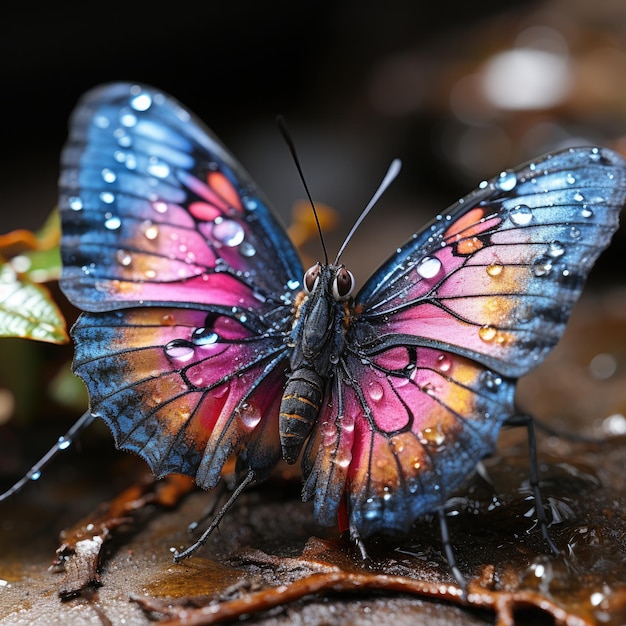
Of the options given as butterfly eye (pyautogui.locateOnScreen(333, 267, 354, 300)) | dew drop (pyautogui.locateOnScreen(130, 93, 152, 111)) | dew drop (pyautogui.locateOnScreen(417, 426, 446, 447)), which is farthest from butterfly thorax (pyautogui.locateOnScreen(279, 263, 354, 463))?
dew drop (pyautogui.locateOnScreen(130, 93, 152, 111))

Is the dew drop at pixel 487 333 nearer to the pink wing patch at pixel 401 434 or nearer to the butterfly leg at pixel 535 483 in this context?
the pink wing patch at pixel 401 434

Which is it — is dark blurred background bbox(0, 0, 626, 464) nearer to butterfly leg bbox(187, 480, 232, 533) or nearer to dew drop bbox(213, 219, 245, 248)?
dew drop bbox(213, 219, 245, 248)

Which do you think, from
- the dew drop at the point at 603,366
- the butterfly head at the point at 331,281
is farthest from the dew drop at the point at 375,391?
the dew drop at the point at 603,366

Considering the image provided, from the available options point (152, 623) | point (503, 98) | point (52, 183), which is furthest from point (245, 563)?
point (52, 183)

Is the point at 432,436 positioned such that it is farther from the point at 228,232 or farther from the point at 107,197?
the point at 107,197

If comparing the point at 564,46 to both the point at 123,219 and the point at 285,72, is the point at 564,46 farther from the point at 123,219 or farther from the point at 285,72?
the point at 123,219
